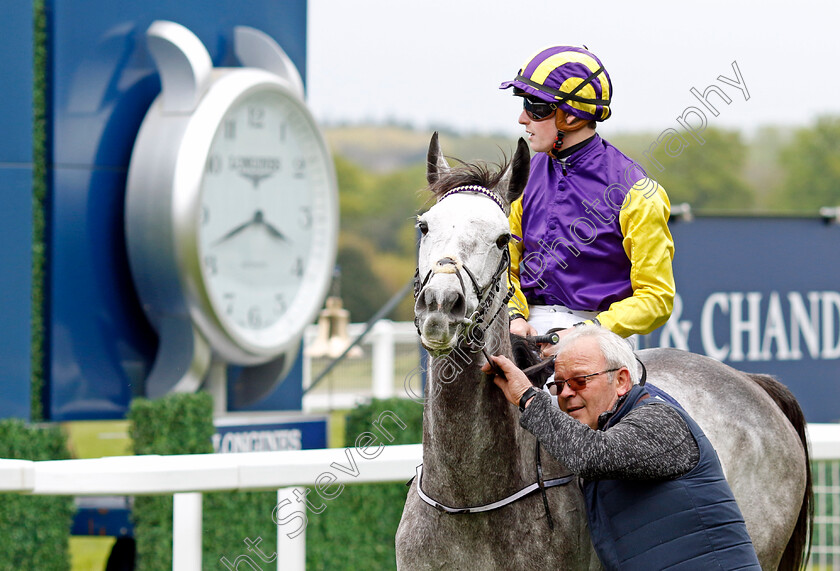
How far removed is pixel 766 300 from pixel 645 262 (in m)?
3.50

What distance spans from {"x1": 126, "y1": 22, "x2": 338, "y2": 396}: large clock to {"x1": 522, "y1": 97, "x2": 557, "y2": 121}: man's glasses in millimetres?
2839

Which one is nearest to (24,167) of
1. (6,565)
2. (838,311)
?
(6,565)

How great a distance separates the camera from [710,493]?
255cm

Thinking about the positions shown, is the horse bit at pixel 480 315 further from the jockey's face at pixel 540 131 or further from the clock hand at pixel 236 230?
the clock hand at pixel 236 230

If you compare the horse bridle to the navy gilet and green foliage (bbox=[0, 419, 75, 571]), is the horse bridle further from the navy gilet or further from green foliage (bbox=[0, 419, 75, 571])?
green foliage (bbox=[0, 419, 75, 571])

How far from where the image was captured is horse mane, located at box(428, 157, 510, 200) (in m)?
2.63

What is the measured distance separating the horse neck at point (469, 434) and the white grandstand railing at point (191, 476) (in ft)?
2.95

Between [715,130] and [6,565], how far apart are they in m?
43.7

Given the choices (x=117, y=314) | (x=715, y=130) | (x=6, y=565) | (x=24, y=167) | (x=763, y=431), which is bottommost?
(x=6, y=565)

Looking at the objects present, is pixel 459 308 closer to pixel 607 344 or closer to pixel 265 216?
pixel 607 344

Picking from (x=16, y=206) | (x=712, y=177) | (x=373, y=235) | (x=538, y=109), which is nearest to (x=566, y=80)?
(x=538, y=109)

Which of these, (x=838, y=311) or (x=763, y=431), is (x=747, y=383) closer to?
(x=763, y=431)

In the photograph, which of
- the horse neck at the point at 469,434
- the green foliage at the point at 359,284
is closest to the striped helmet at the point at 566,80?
the horse neck at the point at 469,434

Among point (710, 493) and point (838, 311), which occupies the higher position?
point (838, 311)
